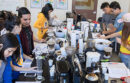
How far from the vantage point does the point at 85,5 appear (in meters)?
4.78

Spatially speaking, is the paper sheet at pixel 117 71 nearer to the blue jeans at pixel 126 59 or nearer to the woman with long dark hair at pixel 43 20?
the blue jeans at pixel 126 59

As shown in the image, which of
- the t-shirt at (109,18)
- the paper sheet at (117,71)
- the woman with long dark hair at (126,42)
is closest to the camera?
the paper sheet at (117,71)

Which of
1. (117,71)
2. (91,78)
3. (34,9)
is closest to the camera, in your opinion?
(91,78)

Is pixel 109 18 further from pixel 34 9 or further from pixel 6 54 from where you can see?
pixel 6 54

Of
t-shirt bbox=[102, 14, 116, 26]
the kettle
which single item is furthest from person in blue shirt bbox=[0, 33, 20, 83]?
t-shirt bbox=[102, 14, 116, 26]

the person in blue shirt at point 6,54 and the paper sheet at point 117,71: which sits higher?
the person in blue shirt at point 6,54

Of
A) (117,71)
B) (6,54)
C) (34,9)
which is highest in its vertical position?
(34,9)

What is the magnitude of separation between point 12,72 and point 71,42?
802 millimetres

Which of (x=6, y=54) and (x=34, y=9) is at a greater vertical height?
(x=34, y=9)

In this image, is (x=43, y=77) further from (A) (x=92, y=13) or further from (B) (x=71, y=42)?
(A) (x=92, y=13)

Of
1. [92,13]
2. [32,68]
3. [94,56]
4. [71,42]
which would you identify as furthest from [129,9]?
[32,68]

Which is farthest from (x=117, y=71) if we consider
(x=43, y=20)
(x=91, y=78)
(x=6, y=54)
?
(x=43, y=20)

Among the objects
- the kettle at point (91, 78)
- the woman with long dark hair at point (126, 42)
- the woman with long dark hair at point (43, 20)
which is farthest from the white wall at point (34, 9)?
the kettle at point (91, 78)

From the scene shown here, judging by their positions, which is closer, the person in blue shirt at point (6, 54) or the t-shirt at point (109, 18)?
the person in blue shirt at point (6, 54)
